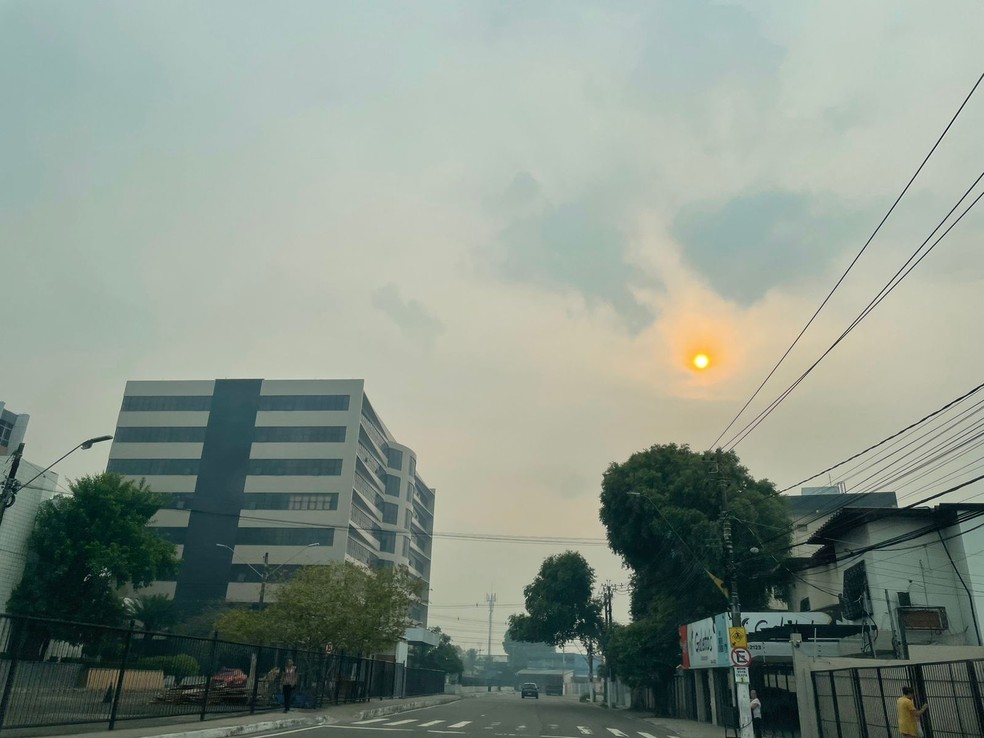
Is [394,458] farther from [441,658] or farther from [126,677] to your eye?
[126,677]

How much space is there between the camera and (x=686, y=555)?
42.1 metres

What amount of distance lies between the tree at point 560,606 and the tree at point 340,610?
31547 mm

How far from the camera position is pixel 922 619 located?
30.6 m

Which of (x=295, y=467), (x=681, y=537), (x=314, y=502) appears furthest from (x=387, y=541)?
(x=681, y=537)

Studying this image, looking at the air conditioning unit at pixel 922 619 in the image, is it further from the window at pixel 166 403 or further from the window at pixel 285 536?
the window at pixel 166 403

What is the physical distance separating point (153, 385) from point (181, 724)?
73.6m

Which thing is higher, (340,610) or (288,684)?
(340,610)

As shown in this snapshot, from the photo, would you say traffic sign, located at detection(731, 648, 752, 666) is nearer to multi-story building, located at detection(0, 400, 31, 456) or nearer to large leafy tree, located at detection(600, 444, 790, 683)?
large leafy tree, located at detection(600, 444, 790, 683)

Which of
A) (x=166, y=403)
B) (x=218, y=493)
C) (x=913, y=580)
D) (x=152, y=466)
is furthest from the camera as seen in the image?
(x=166, y=403)

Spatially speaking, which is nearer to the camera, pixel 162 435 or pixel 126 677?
pixel 126 677

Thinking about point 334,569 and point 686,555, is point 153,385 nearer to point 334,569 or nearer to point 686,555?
point 334,569

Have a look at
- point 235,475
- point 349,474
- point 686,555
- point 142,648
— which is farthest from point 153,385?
point 142,648

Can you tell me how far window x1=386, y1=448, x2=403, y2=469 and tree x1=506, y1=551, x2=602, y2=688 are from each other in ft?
118

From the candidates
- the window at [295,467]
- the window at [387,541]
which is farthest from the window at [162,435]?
the window at [387,541]
